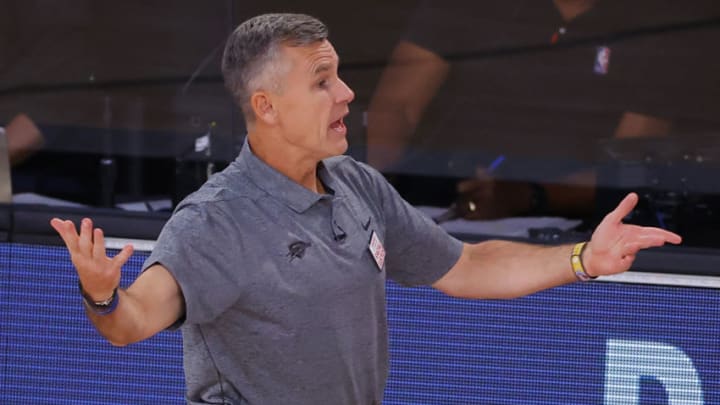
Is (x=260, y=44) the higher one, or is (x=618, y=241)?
(x=260, y=44)

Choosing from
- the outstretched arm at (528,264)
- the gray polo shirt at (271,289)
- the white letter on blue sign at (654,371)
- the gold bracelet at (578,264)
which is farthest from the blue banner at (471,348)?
the gray polo shirt at (271,289)

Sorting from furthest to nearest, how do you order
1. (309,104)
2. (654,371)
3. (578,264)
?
1. (654,371)
2. (578,264)
3. (309,104)

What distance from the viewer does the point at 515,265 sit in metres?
2.79

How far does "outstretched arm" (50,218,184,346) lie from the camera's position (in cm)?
211

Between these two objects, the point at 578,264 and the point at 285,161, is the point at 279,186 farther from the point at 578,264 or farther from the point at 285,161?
the point at 578,264

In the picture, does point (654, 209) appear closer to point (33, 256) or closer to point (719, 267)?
point (719, 267)

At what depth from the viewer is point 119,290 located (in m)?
2.19

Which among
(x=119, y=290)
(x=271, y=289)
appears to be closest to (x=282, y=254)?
(x=271, y=289)

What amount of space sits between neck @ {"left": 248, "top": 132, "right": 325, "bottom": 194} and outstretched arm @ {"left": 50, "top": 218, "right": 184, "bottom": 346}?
344 mm

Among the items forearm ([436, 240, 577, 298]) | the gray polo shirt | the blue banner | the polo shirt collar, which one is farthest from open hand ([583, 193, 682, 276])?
the blue banner

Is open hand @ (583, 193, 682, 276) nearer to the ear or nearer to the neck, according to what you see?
the neck

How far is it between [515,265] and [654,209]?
1.79 m

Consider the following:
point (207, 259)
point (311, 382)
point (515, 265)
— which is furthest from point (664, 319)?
point (207, 259)

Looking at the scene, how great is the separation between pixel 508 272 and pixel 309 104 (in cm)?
64
